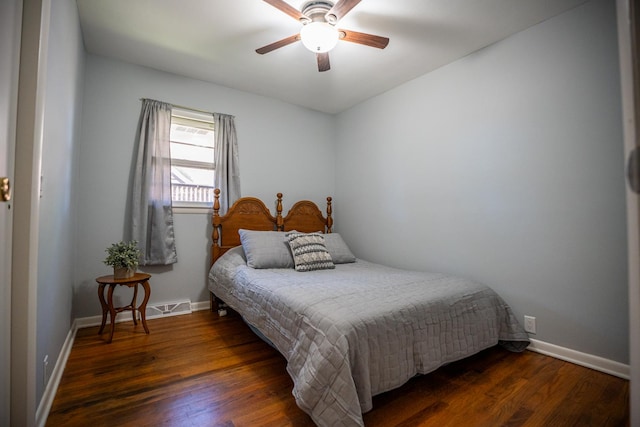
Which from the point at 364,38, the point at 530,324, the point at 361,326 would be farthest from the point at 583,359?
the point at 364,38

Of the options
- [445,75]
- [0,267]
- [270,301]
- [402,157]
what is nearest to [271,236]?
[270,301]

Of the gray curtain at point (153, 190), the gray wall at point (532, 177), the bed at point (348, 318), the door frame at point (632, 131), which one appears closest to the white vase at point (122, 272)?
the gray curtain at point (153, 190)

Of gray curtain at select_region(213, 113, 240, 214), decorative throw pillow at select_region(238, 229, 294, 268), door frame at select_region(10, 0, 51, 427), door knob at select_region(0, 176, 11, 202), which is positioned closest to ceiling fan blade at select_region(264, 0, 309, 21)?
door frame at select_region(10, 0, 51, 427)

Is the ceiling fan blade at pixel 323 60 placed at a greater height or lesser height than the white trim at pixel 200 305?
greater

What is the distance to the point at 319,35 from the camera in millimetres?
1975

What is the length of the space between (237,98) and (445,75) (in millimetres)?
2371

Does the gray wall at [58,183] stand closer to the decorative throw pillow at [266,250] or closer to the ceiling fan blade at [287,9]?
the ceiling fan blade at [287,9]

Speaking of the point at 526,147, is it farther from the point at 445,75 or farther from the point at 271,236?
the point at 271,236

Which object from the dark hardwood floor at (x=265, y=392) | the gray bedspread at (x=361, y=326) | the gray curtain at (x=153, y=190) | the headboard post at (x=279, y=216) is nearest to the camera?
the gray bedspread at (x=361, y=326)

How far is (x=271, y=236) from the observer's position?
10.1 ft

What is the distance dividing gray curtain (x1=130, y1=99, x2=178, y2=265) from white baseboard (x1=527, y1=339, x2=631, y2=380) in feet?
11.1

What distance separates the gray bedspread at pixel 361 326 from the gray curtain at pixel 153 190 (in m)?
0.97

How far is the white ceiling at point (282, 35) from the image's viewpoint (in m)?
2.10

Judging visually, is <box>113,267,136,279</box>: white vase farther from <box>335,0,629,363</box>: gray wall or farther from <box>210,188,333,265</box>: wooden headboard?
<box>335,0,629,363</box>: gray wall
